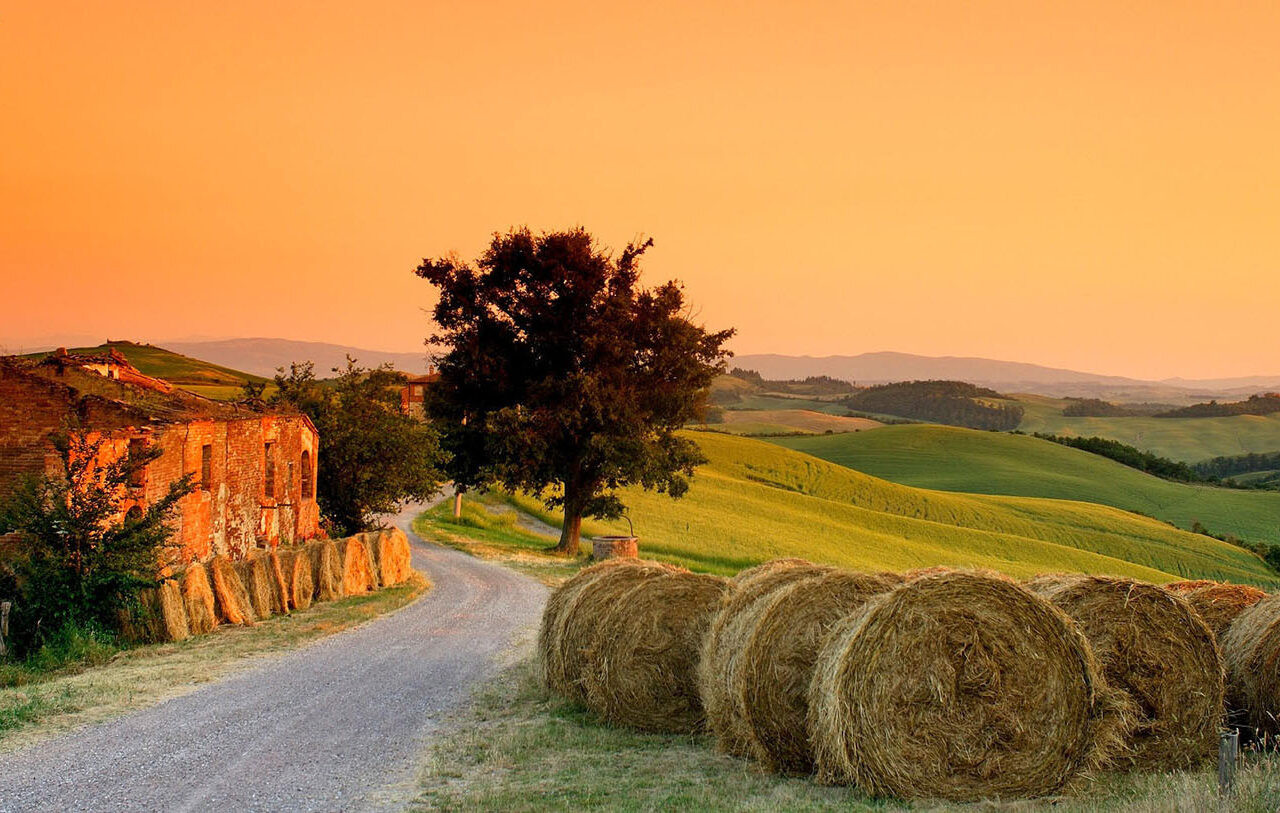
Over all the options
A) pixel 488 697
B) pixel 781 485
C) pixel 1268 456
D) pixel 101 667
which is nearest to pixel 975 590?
pixel 488 697

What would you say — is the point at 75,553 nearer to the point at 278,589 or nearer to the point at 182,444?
the point at 278,589

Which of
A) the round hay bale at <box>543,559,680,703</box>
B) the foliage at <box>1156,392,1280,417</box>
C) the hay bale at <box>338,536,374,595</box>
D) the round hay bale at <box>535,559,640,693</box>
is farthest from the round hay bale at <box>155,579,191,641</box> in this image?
the foliage at <box>1156,392,1280,417</box>

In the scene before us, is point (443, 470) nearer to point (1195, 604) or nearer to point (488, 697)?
point (488, 697)

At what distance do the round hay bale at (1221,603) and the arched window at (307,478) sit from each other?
91.2 feet

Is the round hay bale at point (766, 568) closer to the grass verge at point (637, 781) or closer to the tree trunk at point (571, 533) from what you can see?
the grass verge at point (637, 781)

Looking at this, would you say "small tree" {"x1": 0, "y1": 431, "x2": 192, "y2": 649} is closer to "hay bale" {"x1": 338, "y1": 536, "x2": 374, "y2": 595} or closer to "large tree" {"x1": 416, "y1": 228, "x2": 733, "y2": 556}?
"hay bale" {"x1": 338, "y1": 536, "x2": 374, "y2": 595}

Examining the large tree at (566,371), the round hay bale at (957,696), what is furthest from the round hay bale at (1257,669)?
the large tree at (566,371)

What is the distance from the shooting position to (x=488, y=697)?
15.0 metres

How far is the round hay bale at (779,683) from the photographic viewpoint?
10.7 meters

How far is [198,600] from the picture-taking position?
19.8m

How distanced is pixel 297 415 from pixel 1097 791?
28.2 metres

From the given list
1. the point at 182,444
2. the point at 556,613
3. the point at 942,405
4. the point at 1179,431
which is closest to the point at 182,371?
the point at 182,444

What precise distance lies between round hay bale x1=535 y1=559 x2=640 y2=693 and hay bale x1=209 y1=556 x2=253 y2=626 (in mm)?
8530

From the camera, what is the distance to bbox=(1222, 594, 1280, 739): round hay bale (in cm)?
1088
